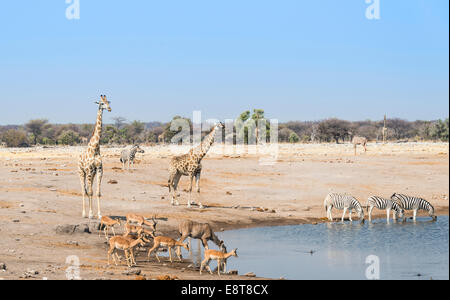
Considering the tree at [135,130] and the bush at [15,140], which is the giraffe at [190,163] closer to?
the bush at [15,140]

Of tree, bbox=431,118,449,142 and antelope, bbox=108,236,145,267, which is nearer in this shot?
antelope, bbox=108,236,145,267

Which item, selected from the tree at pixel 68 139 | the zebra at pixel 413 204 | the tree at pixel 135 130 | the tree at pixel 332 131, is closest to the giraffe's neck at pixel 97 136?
the zebra at pixel 413 204

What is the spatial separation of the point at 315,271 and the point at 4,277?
21.3ft

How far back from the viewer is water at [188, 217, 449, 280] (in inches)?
565

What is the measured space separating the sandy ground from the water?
126cm

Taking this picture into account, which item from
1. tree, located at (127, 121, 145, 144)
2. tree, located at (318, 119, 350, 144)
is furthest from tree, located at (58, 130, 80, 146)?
tree, located at (318, 119, 350, 144)

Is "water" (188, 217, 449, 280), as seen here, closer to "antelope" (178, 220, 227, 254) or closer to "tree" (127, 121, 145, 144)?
"antelope" (178, 220, 227, 254)

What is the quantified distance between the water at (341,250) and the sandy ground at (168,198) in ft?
4.15

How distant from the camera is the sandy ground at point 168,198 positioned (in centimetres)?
1405

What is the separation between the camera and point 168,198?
2520 centimetres

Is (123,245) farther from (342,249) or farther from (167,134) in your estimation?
(167,134)

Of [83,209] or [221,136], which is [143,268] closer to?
[83,209]

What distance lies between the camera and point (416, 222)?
22109 mm
